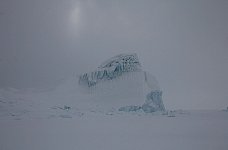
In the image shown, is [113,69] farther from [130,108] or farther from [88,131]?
[88,131]

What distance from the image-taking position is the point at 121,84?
1836 cm

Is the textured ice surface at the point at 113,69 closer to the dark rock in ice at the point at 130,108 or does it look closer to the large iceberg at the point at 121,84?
the large iceberg at the point at 121,84

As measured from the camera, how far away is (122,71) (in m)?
18.8

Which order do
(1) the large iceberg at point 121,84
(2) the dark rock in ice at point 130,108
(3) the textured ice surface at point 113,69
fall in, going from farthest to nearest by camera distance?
(3) the textured ice surface at point 113,69
(1) the large iceberg at point 121,84
(2) the dark rock in ice at point 130,108

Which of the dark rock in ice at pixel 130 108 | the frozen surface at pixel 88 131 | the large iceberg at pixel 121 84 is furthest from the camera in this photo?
the large iceberg at pixel 121 84

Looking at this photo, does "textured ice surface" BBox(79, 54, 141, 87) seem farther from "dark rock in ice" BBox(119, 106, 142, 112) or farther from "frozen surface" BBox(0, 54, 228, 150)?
"dark rock in ice" BBox(119, 106, 142, 112)

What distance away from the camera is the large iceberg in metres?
17.1

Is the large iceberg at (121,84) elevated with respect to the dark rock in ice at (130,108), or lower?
elevated

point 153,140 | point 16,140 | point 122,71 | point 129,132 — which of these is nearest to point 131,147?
point 153,140

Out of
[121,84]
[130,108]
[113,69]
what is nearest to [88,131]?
[130,108]

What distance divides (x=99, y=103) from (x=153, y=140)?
992 cm

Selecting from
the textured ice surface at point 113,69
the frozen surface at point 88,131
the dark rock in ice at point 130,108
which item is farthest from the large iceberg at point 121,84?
the frozen surface at point 88,131

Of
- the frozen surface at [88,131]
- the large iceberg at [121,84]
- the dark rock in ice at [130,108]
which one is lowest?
the frozen surface at [88,131]

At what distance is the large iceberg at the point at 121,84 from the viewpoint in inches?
672
